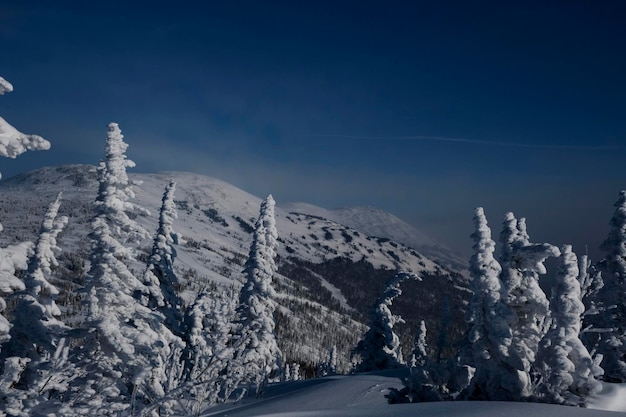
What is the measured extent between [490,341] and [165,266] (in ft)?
54.7

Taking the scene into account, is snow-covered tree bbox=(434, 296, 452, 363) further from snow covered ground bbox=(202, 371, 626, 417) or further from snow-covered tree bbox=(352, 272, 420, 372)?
snow covered ground bbox=(202, 371, 626, 417)

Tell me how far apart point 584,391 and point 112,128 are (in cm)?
1371

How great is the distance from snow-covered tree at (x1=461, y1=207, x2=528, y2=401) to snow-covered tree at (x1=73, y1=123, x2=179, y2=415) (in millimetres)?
8296

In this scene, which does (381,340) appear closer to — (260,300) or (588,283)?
(260,300)

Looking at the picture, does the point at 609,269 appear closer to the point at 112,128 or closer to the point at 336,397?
the point at 336,397

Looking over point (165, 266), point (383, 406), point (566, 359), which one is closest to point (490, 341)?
point (566, 359)

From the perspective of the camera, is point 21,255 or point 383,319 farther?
point 383,319

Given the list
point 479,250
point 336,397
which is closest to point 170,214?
point 336,397

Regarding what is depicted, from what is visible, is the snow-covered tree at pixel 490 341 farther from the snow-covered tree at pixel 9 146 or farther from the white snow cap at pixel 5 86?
the white snow cap at pixel 5 86

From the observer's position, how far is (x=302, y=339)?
192 m

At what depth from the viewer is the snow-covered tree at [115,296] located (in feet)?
35.5

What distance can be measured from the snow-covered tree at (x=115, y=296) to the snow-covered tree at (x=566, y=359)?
9.66 m

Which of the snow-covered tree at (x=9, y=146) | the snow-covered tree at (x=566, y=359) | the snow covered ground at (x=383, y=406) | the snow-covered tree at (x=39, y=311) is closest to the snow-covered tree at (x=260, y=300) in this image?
the snow covered ground at (x=383, y=406)

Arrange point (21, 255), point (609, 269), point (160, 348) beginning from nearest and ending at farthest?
point (21, 255) → point (160, 348) → point (609, 269)
